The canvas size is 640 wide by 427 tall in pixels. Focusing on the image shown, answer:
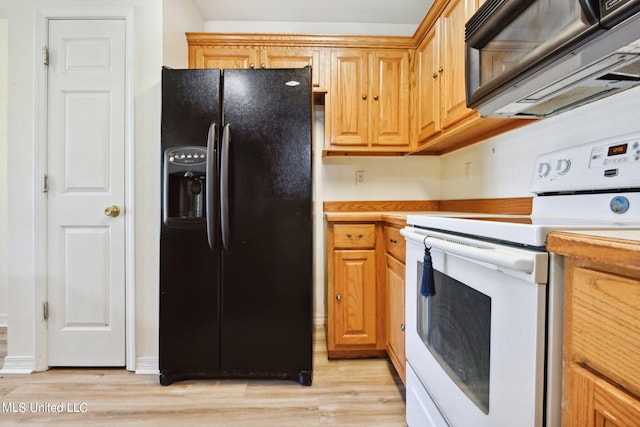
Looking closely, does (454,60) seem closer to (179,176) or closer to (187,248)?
(179,176)

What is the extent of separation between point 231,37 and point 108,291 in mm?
1841

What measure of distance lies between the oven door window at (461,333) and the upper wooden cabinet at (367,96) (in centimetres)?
132

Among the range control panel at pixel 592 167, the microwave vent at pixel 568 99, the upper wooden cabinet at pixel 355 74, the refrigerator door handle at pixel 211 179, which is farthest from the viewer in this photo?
the upper wooden cabinet at pixel 355 74

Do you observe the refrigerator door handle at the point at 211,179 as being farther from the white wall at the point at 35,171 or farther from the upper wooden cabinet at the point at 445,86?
the upper wooden cabinet at the point at 445,86

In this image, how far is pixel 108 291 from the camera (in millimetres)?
1731

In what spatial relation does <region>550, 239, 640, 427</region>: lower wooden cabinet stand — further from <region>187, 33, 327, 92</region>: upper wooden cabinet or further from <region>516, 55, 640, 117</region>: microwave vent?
<region>187, 33, 327, 92</region>: upper wooden cabinet

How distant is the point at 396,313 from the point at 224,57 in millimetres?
2054

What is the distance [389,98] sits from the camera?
2.16 metres

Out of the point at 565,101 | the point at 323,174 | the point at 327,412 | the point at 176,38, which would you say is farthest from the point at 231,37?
the point at 327,412

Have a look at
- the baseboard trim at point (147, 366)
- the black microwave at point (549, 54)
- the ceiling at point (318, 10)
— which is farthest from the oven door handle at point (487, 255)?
the ceiling at point (318, 10)

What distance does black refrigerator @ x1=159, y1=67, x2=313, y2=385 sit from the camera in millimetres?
1554

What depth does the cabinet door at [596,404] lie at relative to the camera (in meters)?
0.42

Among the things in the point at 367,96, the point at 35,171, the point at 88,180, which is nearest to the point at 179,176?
the point at 88,180

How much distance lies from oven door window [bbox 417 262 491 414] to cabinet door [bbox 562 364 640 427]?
0.21m
